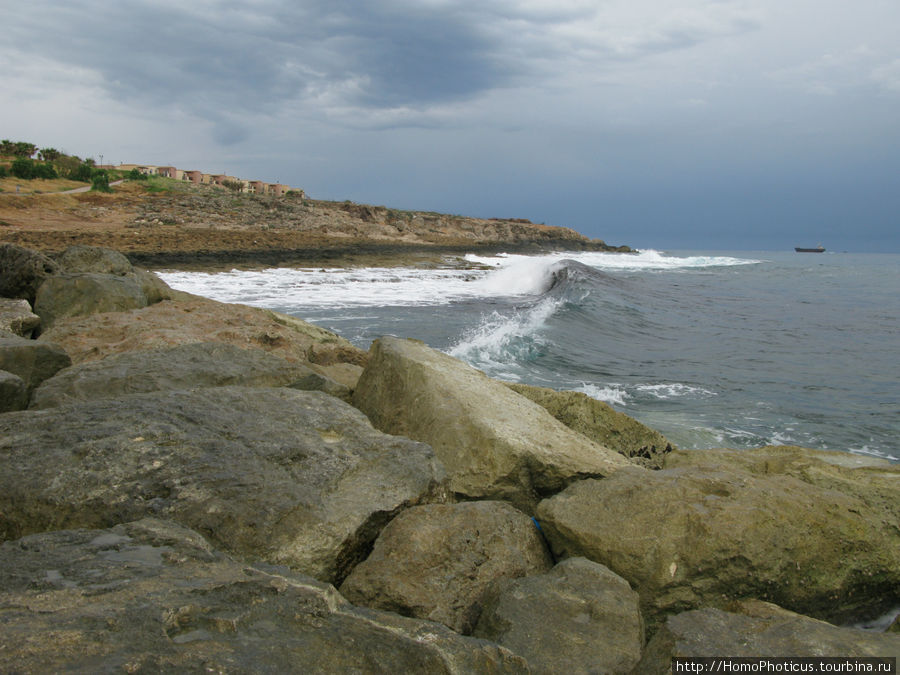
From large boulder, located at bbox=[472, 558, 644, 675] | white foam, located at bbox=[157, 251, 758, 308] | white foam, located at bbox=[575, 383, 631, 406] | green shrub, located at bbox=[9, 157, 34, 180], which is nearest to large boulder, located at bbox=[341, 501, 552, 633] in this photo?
large boulder, located at bbox=[472, 558, 644, 675]

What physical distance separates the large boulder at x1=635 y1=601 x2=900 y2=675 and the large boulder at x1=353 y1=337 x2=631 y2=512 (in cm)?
142

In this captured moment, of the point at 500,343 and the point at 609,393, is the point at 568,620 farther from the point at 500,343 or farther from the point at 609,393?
the point at 500,343

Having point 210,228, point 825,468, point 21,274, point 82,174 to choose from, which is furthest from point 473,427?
point 82,174

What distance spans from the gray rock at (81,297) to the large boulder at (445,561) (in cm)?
526

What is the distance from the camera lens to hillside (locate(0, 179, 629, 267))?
83.3 ft

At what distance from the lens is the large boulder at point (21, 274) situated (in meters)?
7.59

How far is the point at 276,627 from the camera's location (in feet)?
5.65

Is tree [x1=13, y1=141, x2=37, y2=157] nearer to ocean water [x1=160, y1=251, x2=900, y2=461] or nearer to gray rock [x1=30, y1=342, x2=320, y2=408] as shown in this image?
ocean water [x1=160, y1=251, x2=900, y2=461]

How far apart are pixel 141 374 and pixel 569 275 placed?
26.3 meters

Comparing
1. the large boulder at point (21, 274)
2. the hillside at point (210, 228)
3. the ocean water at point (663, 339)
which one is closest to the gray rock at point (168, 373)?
the large boulder at point (21, 274)

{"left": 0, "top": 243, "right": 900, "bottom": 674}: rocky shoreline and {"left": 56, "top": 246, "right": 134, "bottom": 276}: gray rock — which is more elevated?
{"left": 56, "top": 246, "right": 134, "bottom": 276}: gray rock

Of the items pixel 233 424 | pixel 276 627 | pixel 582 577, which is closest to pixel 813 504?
pixel 582 577

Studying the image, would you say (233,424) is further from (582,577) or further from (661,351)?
(661,351)

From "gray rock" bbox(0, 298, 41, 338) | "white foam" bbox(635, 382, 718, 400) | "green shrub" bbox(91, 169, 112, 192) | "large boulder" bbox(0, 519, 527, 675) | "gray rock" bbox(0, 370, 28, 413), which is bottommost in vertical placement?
"white foam" bbox(635, 382, 718, 400)
